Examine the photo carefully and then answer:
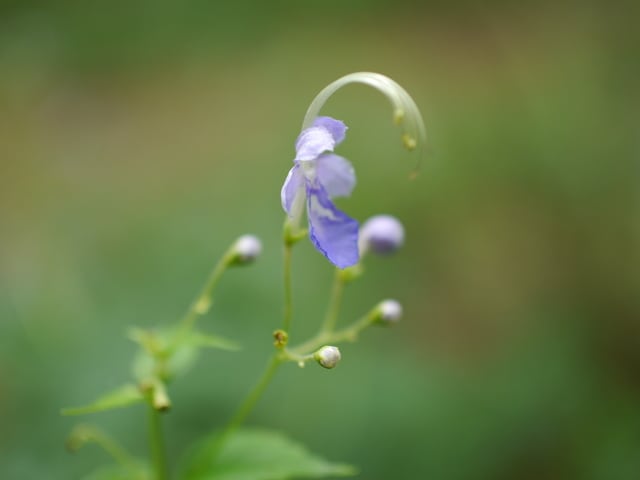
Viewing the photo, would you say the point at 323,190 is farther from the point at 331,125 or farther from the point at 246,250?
the point at 246,250

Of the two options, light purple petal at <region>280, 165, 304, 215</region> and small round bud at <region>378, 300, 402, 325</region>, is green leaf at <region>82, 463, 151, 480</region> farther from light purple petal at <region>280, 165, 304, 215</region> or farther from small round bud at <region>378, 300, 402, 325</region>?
light purple petal at <region>280, 165, 304, 215</region>

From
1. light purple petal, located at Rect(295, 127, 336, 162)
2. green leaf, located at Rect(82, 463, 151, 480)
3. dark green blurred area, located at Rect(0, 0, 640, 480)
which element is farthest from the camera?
dark green blurred area, located at Rect(0, 0, 640, 480)

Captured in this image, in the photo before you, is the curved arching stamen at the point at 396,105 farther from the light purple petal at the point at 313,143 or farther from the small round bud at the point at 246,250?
the small round bud at the point at 246,250

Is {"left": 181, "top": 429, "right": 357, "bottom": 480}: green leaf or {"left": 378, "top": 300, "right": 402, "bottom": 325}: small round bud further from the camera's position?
{"left": 378, "top": 300, "right": 402, "bottom": 325}: small round bud

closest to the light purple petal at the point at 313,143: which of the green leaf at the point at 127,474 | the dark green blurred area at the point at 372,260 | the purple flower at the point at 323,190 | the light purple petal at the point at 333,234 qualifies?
the purple flower at the point at 323,190

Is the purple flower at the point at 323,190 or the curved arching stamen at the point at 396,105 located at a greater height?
the curved arching stamen at the point at 396,105

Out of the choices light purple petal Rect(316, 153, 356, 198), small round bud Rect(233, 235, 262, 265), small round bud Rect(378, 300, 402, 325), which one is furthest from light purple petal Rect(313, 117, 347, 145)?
small round bud Rect(378, 300, 402, 325)

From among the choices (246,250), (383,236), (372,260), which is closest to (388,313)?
(383,236)
